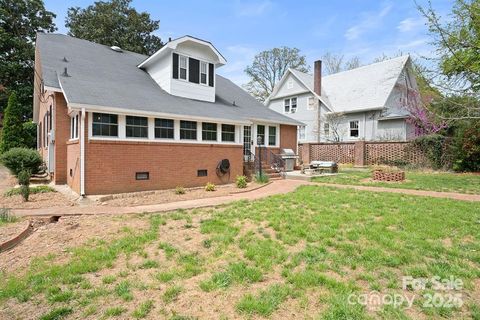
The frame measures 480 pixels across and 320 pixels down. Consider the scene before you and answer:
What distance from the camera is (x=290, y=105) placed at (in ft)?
92.8

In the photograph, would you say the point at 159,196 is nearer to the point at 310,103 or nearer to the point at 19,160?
the point at 19,160

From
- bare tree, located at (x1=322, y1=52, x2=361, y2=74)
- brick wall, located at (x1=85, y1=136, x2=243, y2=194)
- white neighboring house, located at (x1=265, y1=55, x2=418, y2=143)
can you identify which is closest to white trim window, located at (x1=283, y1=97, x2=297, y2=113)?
white neighboring house, located at (x1=265, y1=55, x2=418, y2=143)

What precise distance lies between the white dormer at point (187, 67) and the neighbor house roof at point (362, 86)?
13.7 meters

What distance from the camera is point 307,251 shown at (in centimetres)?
451

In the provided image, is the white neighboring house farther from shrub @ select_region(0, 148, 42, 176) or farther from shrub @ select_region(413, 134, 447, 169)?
shrub @ select_region(0, 148, 42, 176)

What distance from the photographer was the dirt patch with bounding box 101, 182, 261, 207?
28.3 feet

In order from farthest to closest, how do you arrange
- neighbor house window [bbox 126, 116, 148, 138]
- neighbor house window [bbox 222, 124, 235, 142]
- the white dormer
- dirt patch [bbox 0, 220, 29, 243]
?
the white dormer, neighbor house window [bbox 222, 124, 235, 142], neighbor house window [bbox 126, 116, 148, 138], dirt patch [bbox 0, 220, 29, 243]

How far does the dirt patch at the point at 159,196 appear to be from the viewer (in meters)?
8.61

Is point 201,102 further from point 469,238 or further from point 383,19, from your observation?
point 469,238

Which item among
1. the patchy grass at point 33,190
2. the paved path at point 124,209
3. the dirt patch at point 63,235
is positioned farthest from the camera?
→ the patchy grass at point 33,190

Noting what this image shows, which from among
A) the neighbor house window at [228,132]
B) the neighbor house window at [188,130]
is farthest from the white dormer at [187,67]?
the neighbor house window at [188,130]

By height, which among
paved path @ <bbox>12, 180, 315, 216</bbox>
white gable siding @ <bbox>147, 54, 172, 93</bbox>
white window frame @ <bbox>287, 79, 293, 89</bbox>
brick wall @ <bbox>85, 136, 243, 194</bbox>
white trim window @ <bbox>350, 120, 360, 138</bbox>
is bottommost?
paved path @ <bbox>12, 180, 315, 216</bbox>

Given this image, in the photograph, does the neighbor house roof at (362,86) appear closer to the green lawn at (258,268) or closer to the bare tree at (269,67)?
the bare tree at (269,67)

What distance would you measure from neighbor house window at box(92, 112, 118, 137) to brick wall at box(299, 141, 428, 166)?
15.8m
